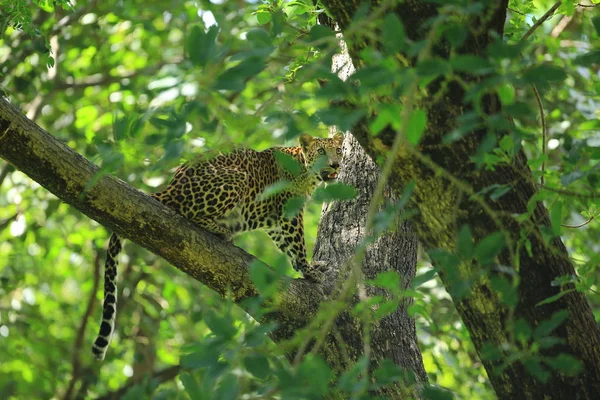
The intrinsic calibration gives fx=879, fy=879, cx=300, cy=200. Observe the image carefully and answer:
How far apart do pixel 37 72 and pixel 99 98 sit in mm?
2201

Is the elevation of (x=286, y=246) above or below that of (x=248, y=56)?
below

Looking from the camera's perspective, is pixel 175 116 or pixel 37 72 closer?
pixel 175 116

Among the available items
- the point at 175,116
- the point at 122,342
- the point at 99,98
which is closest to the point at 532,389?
the point at 175,116

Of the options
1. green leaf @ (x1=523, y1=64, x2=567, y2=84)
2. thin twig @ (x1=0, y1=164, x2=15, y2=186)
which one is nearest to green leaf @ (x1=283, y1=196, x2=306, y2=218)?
green leaf @ (x1=523, y1=64, x2=567, y2=84)

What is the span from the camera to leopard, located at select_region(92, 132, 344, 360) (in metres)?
5.89

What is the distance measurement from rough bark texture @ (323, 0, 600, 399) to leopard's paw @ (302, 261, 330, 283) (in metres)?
1.62

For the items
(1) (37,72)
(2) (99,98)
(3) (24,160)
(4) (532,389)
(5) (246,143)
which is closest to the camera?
(5) (246,143)

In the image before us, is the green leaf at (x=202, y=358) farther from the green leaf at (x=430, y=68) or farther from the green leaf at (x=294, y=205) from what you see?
the green leaf at (x=430, y=68)

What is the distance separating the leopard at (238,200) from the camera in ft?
19.3

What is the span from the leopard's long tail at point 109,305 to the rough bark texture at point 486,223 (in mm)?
2697

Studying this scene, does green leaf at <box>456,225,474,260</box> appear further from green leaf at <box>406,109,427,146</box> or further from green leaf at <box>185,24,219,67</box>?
green leaf at <box>185,24,219,67</box>

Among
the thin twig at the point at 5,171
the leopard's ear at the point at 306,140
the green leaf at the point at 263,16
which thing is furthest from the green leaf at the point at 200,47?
the thin twig at the point at 5,171

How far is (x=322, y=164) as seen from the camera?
2820 millimetres

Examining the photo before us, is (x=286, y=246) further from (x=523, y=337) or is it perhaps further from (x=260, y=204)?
(x=523, y=337)
